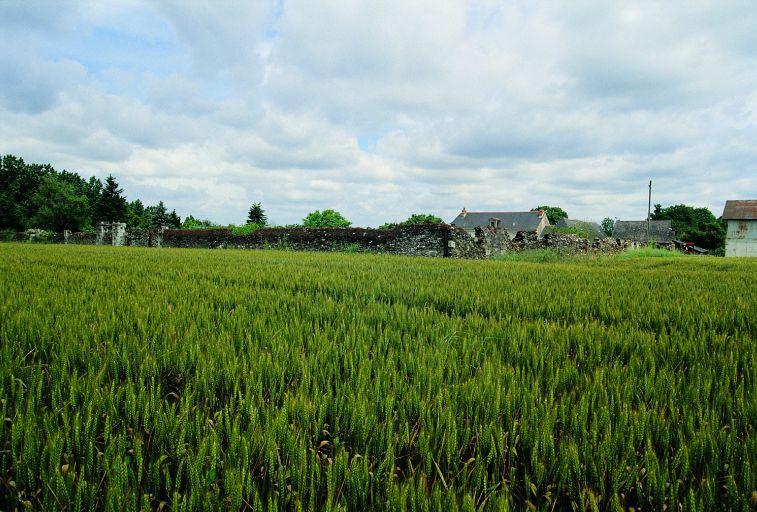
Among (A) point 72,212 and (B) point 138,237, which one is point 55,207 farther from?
(B) point 138,237

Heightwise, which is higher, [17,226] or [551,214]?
[551,214]

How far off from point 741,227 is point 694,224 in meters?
47.3

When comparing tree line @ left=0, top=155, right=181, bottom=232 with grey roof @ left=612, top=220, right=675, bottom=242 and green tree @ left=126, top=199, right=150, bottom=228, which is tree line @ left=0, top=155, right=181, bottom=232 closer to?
green tree @ left=126, top=199, right=150, bottom=228

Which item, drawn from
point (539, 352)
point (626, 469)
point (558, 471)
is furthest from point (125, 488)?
point (539, 352)

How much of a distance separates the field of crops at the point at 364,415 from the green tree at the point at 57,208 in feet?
208

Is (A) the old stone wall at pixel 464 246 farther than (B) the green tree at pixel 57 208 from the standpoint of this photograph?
No

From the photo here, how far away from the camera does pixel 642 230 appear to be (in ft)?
202

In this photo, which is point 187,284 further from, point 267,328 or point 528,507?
point 528,507

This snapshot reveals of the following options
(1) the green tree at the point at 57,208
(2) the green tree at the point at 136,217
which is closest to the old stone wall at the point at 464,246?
(2) the green tree at the point at 136,217

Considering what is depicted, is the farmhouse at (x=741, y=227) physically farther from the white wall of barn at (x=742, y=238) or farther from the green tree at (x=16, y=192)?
the green tree at (x=16, y=192)

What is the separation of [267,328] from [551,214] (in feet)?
317

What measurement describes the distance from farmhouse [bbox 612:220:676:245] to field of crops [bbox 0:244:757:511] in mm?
65875

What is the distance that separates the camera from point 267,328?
2510 millimetres

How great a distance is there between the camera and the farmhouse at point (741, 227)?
36219 millimetres
